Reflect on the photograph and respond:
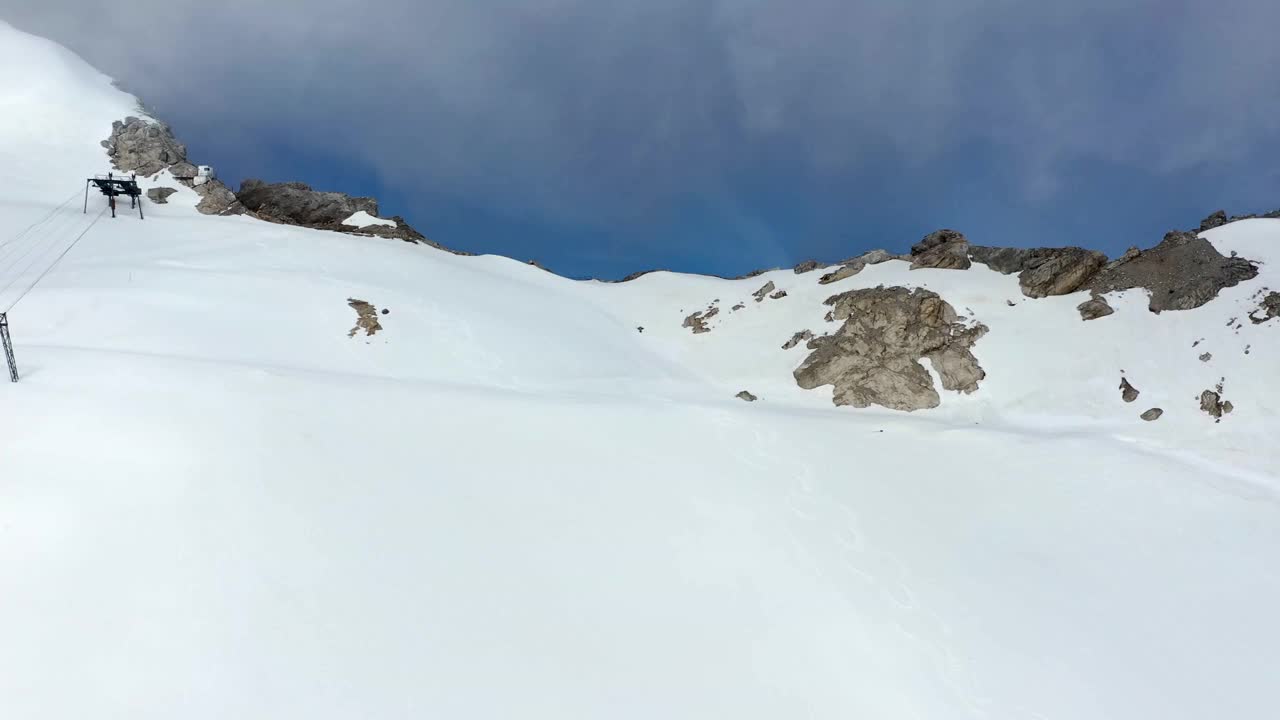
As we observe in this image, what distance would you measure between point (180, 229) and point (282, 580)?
106 ft

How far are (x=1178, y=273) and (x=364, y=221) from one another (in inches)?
1920

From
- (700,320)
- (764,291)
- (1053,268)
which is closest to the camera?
(1053,268)

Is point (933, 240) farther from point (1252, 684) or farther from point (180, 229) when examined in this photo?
point (180, 229)

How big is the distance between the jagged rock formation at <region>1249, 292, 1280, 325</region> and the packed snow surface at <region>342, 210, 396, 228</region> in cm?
4792

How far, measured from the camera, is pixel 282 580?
748 centimetres

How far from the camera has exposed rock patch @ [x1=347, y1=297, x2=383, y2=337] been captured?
2293 centimetres

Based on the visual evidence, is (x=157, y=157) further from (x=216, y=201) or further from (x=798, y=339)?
(x=798, y=339)

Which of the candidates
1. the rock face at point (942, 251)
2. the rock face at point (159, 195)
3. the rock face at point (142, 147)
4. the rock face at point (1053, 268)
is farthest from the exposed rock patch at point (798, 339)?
the rock face at point (142, 147)

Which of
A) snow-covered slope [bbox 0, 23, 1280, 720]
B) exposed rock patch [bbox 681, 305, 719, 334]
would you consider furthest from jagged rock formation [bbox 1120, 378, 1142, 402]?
exposed rock patch [bbox 681, 305, 719, 334]

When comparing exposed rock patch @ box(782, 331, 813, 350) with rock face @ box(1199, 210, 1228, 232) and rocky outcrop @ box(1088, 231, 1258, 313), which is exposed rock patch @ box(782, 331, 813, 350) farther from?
rock face @ box(1199, 210, 1228, 232)

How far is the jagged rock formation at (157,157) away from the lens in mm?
38406

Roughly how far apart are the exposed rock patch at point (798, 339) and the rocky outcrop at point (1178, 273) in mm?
11001

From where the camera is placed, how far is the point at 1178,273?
2106 centimetres

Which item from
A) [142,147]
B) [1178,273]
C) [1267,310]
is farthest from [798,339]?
[142,147]
